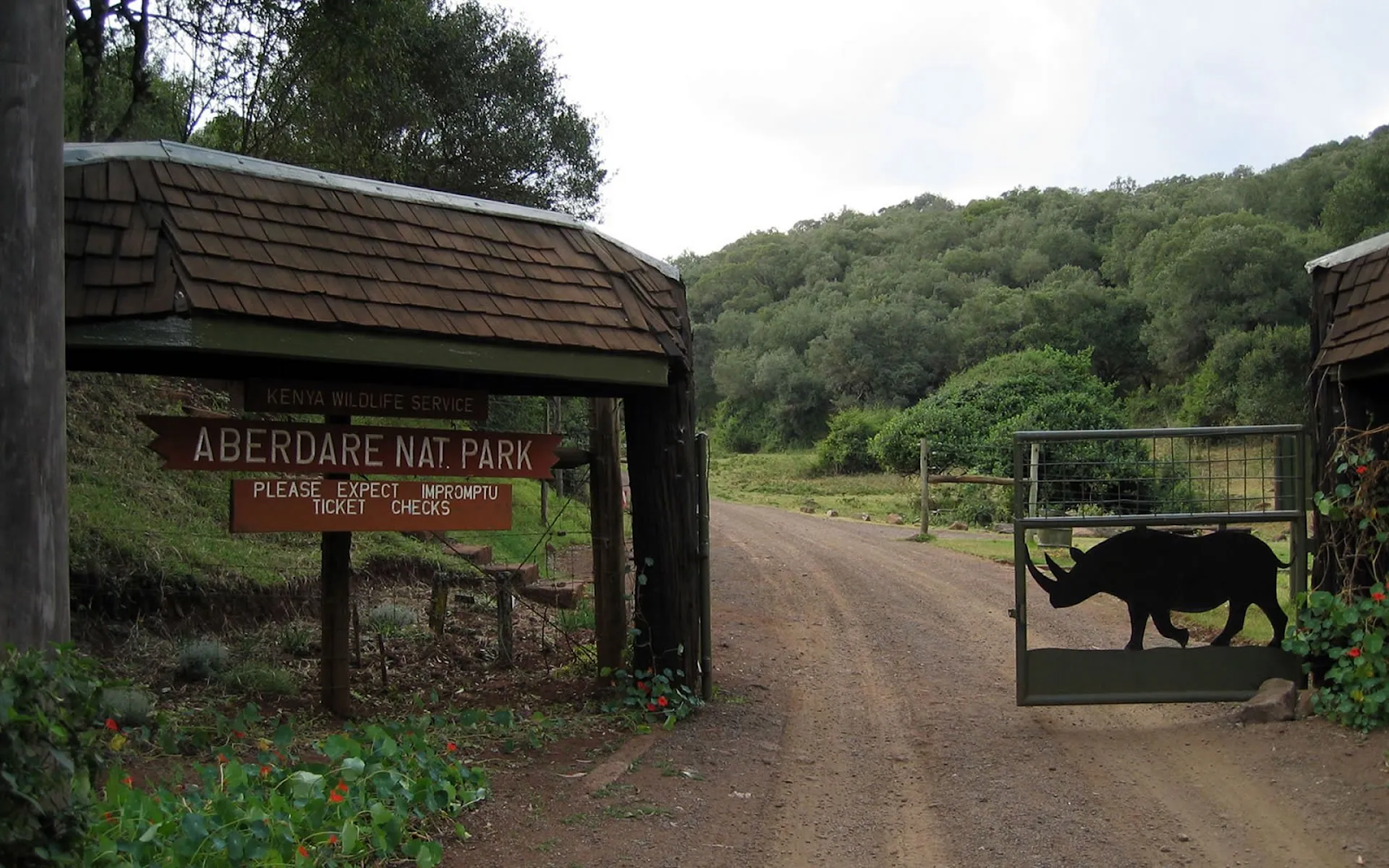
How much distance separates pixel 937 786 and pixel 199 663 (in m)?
4.97

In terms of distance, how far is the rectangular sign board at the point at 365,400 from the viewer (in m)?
6.93

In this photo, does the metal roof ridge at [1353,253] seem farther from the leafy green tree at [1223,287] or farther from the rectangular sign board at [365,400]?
the leafy green tree at [1223,287]

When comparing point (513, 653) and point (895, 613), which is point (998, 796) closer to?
point (513, 653)

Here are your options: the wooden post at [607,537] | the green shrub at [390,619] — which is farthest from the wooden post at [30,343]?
the green shrub at [390,619]

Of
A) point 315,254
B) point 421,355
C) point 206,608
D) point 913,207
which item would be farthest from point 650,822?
point 913,207

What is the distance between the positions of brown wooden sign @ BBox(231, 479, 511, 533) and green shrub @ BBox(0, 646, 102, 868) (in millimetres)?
2975

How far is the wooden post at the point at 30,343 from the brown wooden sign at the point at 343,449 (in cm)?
224

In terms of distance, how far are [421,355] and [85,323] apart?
177 cm

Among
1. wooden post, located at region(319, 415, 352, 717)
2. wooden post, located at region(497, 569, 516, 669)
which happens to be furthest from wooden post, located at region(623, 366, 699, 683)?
wooden post, located at region(319, 415, 352, 717)

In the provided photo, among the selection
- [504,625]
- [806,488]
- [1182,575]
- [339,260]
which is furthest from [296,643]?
[806,488]

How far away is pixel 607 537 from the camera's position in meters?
8.90

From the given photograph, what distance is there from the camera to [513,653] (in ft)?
31.8

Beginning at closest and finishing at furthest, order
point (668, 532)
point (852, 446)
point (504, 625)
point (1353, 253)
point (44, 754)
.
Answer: point (44, 754) → point (1353, 253) → point (668, 532) → point (504, 625) → point (852, 446)

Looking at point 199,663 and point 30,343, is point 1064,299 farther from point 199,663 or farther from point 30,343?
point 30,343
